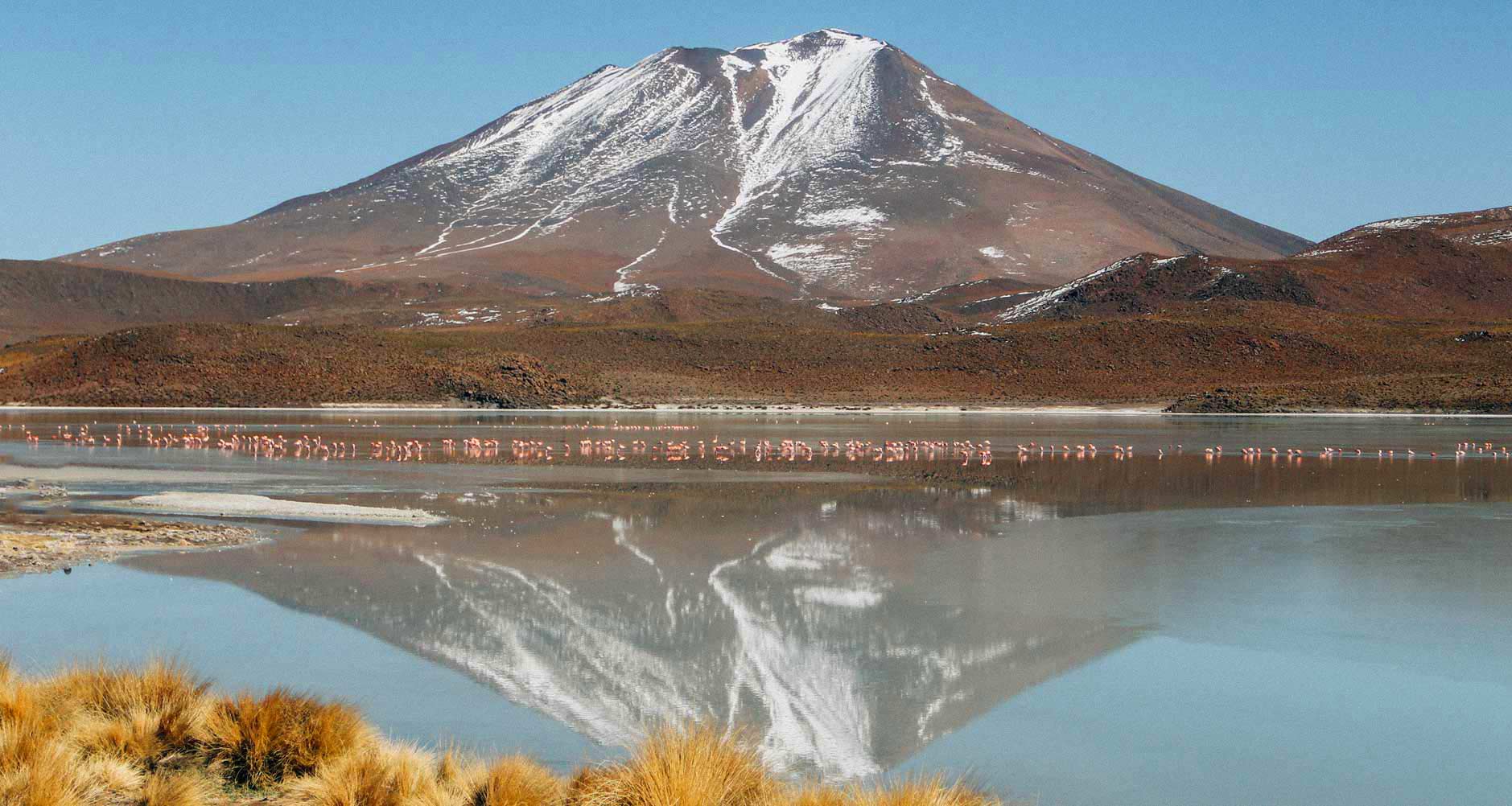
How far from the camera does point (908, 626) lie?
10.5 metres

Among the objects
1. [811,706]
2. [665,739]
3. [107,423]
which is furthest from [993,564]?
[107,423]

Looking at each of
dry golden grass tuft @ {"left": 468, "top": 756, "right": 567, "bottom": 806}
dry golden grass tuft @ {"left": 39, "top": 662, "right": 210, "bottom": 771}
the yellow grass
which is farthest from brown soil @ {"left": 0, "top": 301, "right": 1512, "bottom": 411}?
dry golden grass tuft @ {"left": 468, "top": 756, "right": 567, "bottom": 806}

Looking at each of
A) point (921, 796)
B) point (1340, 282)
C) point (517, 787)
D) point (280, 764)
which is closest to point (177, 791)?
point (280, 764)

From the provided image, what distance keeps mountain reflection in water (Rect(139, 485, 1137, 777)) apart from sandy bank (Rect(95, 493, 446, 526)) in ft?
2.74

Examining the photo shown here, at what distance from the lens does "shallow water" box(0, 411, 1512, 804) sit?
7.55 meters

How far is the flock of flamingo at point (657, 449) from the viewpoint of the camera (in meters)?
29.8

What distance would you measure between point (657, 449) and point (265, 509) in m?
14.9

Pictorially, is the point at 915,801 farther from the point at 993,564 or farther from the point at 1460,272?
the point at 1460,272

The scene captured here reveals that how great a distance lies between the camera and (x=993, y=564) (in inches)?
537

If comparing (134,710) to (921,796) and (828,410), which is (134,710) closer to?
(921,796)

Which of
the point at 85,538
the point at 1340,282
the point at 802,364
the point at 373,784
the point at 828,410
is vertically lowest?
the point at 373,784

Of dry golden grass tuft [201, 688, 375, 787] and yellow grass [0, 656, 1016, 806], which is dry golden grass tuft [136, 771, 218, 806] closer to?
yellow grass [0, 656, 1016, 806]

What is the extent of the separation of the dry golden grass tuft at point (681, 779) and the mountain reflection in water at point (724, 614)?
3.87 ft

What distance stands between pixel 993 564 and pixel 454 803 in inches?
342
